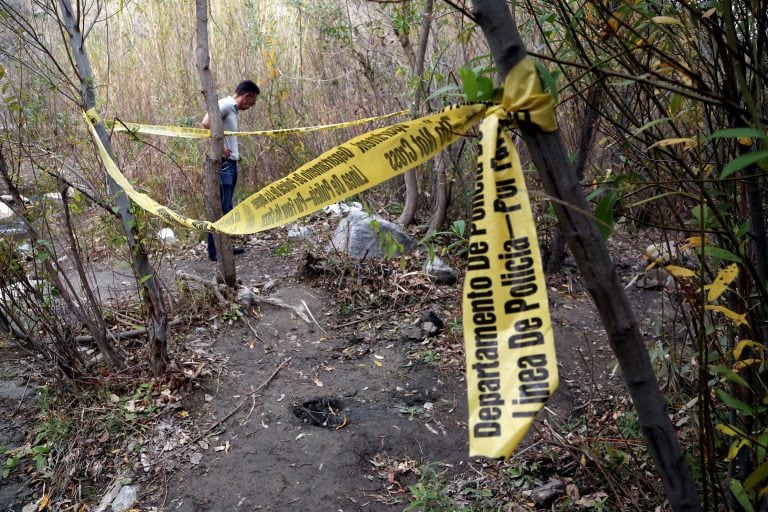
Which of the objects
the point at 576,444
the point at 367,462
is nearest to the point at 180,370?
the point at 367,462

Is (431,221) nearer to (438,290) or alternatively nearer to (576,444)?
(438,290)

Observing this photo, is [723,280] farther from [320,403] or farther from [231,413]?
[231,413]

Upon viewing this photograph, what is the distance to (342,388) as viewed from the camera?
3.59m

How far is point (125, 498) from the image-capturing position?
110 inches

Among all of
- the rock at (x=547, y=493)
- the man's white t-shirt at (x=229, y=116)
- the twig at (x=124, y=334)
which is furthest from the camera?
the man's white t-shirt at (x=229, y=116)

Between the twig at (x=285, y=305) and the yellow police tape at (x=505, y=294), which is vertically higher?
the yellow police tape at (x=505, y=294)

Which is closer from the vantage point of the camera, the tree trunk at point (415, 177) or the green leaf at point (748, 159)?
the green leaf at point (748, 159)

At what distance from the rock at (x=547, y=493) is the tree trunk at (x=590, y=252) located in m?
1.35

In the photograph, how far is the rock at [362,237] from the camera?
4.96 m

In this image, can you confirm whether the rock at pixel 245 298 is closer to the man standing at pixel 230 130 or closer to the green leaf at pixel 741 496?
the man standing at pixel 230 130

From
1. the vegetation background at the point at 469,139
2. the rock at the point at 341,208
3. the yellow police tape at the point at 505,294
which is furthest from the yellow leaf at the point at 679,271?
the rock at the point at 341,208

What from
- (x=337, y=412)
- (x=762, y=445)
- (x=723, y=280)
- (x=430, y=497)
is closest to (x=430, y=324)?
(x=337, y=412)

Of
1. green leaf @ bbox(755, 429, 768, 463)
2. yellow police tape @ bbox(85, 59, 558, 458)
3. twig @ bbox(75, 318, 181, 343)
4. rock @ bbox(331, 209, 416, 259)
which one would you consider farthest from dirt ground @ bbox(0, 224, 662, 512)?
yellow police tape @ bbox(85, 59, 558, 458)

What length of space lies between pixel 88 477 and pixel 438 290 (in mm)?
2691
